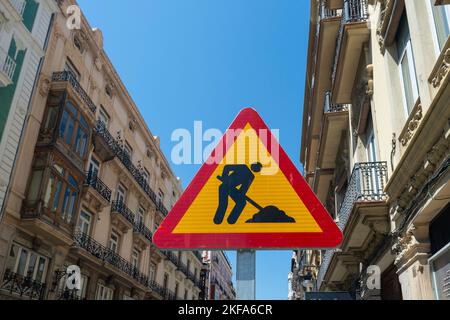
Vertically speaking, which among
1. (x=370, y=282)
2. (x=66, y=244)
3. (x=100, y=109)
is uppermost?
(x=100, y=109)

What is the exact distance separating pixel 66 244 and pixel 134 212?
9.45 meters

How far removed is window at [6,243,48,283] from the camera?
14.4 meters

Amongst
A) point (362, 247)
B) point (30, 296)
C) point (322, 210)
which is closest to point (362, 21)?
point (362, 247)

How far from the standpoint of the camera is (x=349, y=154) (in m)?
11.7

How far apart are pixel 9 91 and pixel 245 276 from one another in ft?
49.4

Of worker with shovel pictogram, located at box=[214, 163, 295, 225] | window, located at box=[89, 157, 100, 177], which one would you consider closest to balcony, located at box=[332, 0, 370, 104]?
worker with shovel pictogram, located at box=[214, 163, 295, 225]

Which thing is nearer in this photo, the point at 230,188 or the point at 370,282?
the point at 230,188

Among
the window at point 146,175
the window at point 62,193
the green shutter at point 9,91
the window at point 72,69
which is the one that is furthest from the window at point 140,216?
the green shutter at point 9,91

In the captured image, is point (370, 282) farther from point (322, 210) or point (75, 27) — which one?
point (75, 27)

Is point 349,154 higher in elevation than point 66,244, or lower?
higher

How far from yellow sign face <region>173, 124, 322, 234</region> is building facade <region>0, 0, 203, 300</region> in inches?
523

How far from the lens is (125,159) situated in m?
24.7
